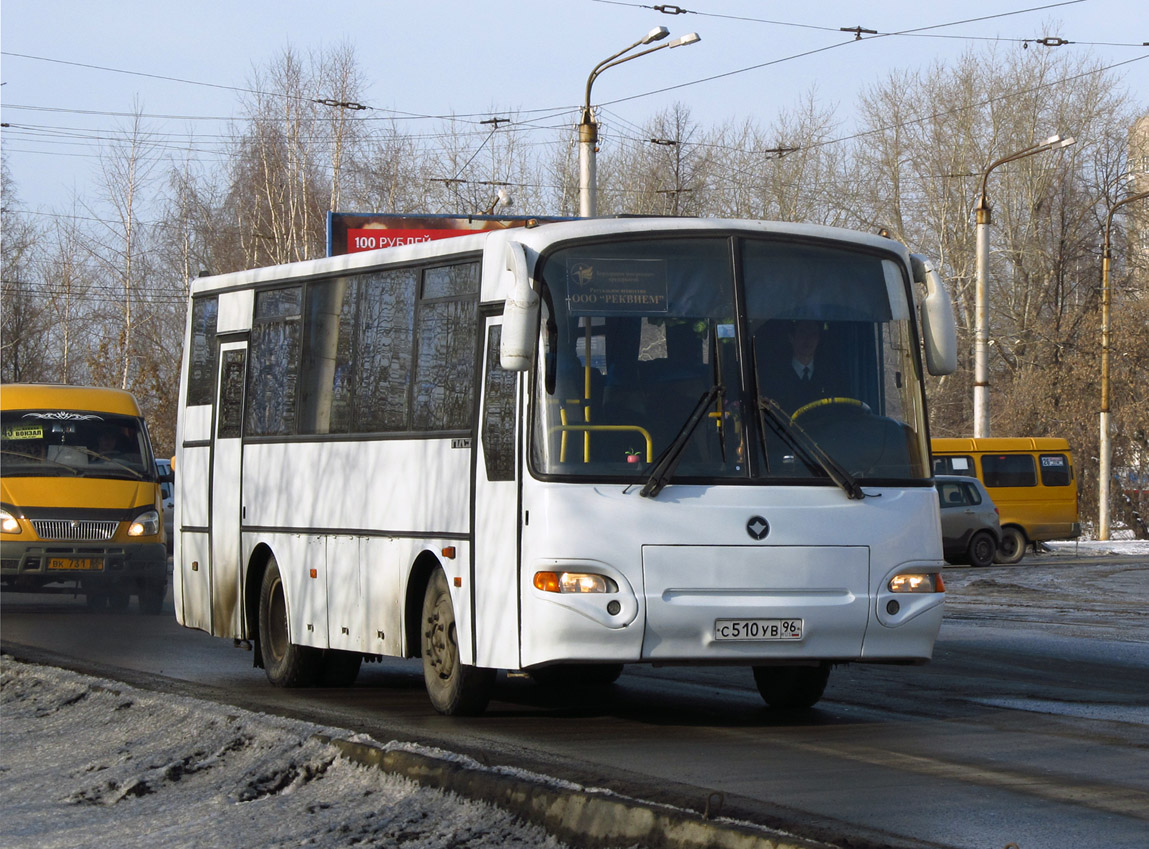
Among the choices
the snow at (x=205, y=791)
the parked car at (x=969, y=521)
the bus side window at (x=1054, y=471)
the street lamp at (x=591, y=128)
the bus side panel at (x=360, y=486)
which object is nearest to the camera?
the snow at (x=205, y=791)

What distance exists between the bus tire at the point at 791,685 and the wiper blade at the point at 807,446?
1.57 m

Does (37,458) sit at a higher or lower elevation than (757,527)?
higher

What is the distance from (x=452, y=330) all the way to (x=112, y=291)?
207 ft

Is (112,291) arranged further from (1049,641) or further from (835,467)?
(835,467)

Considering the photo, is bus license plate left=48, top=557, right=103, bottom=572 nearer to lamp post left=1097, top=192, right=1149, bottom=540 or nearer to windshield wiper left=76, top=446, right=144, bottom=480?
windshield wiper left=76, top=446, right=144, bottom=480

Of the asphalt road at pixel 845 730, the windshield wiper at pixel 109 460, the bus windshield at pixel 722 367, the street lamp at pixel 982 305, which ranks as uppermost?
the street lamp at pixel 982 305

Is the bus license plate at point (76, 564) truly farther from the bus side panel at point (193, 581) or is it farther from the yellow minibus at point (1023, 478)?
the yellow minibus at point (1023, 478)

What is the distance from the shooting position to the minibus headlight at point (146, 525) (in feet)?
68.2

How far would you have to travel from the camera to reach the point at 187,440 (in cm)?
1433

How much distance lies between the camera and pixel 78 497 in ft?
67.5

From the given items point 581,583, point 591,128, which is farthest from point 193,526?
point 591,128

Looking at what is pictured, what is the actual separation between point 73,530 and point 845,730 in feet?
41.9

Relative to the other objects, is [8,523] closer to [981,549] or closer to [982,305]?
[981,549]

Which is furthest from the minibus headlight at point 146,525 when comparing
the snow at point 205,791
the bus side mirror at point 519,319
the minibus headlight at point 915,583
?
the minibus headlight at point 915,583
